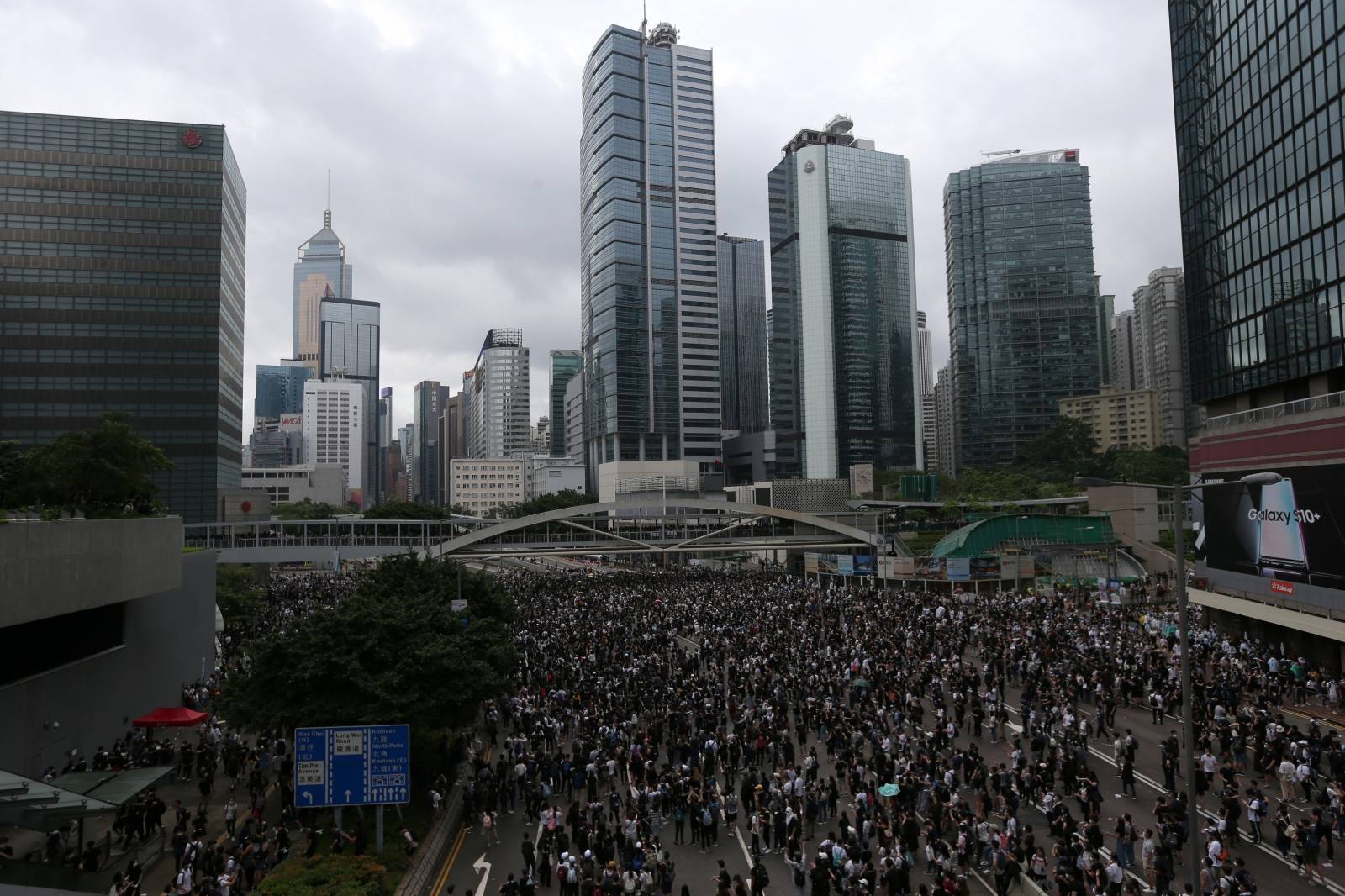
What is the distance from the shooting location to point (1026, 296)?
148250 millimetres

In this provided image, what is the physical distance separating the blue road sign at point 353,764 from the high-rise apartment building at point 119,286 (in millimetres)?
58634

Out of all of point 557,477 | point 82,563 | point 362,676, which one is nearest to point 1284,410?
point 362,676

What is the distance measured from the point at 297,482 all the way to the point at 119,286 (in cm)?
10779

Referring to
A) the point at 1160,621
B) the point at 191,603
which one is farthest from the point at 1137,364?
the point at 191,603

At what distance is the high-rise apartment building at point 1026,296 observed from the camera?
482 ft

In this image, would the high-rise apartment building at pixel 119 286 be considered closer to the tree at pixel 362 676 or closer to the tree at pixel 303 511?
the tree at pixel 362 676

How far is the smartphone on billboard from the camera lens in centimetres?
2989

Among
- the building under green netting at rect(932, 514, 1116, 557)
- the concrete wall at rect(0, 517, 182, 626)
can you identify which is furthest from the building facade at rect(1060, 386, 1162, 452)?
the concrete wall at rect(0, 517, 182, 626)

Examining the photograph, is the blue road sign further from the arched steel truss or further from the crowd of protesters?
the arched steel truss

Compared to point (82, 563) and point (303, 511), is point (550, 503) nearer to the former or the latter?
point (303, 511)

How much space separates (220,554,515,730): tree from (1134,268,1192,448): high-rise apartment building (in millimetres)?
159481

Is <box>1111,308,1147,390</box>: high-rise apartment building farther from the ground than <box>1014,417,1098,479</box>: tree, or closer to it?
farther from the ground

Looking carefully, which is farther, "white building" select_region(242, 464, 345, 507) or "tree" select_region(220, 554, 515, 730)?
"white building" select_region(242, 464, 345, 507)

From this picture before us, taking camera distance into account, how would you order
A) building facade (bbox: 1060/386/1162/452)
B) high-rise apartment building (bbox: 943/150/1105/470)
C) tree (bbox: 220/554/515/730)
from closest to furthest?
tree (bbox: 220/554/515/730)
high-rise apartment building (bbox: 943/150/1105/470)
building facade (bbox: 1060/386/1162/452)
